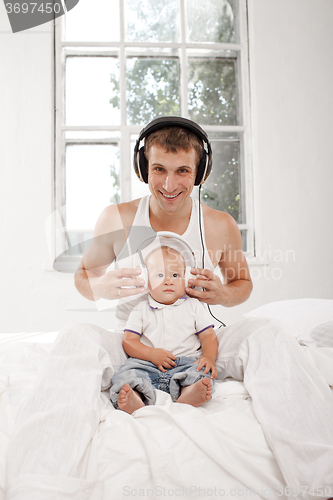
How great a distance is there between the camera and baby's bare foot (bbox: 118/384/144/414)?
0.81 m

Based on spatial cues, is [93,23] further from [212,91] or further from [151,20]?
[212,91]

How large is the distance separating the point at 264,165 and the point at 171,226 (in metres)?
1.49

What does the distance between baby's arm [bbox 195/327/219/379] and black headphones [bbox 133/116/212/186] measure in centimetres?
53

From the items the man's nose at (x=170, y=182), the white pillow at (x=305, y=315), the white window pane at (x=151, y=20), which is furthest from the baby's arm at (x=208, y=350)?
the white window pane at (x=151, y=20)

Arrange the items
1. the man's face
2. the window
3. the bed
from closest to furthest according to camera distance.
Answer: the bed, the man's face, the window

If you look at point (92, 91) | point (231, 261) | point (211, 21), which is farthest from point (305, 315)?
point (211, 21)

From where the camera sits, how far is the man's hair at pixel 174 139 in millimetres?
1151

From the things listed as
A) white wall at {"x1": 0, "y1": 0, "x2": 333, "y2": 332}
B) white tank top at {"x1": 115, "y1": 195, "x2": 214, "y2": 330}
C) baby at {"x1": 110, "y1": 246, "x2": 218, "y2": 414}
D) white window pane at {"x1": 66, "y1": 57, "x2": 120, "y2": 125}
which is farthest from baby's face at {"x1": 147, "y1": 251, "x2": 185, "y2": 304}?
white window pane at {"x1": 66, "y1": 57, "x2": 120, "y2": 125}

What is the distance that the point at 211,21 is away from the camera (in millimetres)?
2705

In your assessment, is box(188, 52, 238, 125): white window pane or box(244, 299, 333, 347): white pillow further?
box(188, 52, 238, 125): white window pane

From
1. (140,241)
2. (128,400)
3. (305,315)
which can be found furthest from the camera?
(305,315)

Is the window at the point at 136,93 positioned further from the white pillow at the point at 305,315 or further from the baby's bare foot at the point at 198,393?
the baby's bare foot at the point at 198,393

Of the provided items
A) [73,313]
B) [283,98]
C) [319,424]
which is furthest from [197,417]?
[283,98]

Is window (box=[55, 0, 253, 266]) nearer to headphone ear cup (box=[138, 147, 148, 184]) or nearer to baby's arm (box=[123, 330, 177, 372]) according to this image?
headphone ear cup (box=[138, 147, 148, 184])
